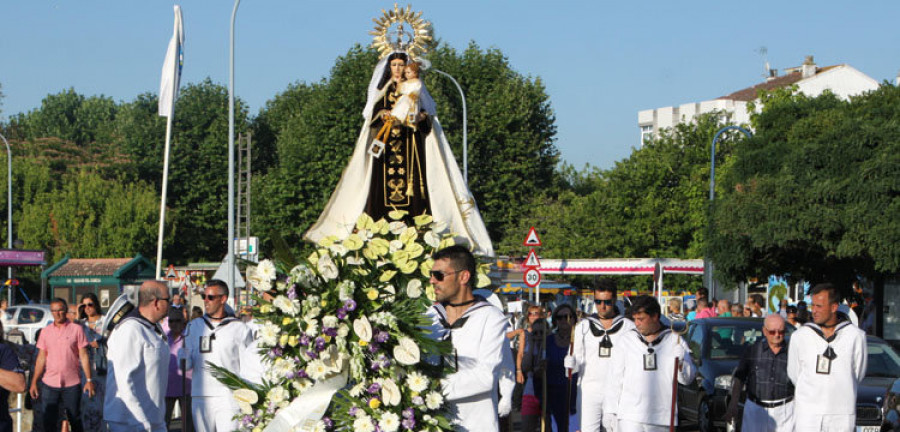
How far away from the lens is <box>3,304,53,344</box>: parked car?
3038cm

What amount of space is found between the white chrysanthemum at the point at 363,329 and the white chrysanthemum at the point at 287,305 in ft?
0.97

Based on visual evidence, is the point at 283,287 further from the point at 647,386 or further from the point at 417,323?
the point at 647,386

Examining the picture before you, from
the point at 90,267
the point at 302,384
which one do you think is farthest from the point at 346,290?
the point at 90,267

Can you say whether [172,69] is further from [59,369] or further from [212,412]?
[212,412]

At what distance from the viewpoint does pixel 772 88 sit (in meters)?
83.9

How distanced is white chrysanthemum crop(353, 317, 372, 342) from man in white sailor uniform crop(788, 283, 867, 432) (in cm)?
420

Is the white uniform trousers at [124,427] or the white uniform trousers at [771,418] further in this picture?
the white uniform trousers at [771,418]

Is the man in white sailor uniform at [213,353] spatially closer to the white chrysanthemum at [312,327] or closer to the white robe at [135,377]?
the white robe at [135,377]

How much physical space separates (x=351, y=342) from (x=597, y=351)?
16.7ft

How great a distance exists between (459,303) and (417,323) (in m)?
Result: 0.39

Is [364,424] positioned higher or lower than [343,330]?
lower

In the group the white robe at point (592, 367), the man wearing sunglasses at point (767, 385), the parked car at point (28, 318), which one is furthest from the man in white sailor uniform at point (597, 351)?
the parked car at point (28, 318)

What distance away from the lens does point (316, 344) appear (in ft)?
18.5

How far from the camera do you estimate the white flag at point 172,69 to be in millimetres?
25609
